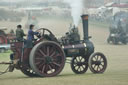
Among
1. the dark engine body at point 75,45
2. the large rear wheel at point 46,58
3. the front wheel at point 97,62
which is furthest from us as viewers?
the front wheel at point 97,62

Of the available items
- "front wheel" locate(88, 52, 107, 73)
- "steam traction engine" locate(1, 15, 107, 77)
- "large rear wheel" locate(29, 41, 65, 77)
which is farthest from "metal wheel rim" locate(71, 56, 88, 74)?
"large rear wheel" locate(29, 41, 65, 77)

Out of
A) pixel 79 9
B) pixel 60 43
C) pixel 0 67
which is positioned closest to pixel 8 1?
pixel 79 9

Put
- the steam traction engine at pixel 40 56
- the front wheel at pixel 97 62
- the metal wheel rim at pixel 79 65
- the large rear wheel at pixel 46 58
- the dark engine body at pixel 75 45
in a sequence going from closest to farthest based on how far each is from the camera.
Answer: the large rear wheel at pixel 46 58
the steam traction engine at pixel 40 56
the dark engine body at pixel 75 45
the front wheel at pixel 97 62
the metal wheel rim at pixel 79 65

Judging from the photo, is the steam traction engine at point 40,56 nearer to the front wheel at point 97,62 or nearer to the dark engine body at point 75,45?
the dark engine body at point 75,45

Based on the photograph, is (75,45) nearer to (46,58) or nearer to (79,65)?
(79,65)

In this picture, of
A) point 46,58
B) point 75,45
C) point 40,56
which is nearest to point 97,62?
point 75,45

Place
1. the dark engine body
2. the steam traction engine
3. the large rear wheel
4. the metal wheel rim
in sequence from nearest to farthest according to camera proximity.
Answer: the large rear wheel → the steam traction engine → the dark engine body → the metal wheel rim

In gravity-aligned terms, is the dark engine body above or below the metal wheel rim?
above

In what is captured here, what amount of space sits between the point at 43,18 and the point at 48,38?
5138 centimetres

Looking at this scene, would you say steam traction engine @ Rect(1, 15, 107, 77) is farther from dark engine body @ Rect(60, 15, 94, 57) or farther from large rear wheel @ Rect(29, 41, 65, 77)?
dark engine body @ Rect(60, 15, 94, 57)

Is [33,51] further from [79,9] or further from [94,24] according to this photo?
[94,24]

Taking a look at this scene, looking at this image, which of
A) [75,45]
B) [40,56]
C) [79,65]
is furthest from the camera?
[79,65]

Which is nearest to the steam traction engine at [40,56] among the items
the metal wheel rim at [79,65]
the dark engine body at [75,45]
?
the dark engine body at [75,45]

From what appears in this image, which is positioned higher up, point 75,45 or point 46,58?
point 75,45
